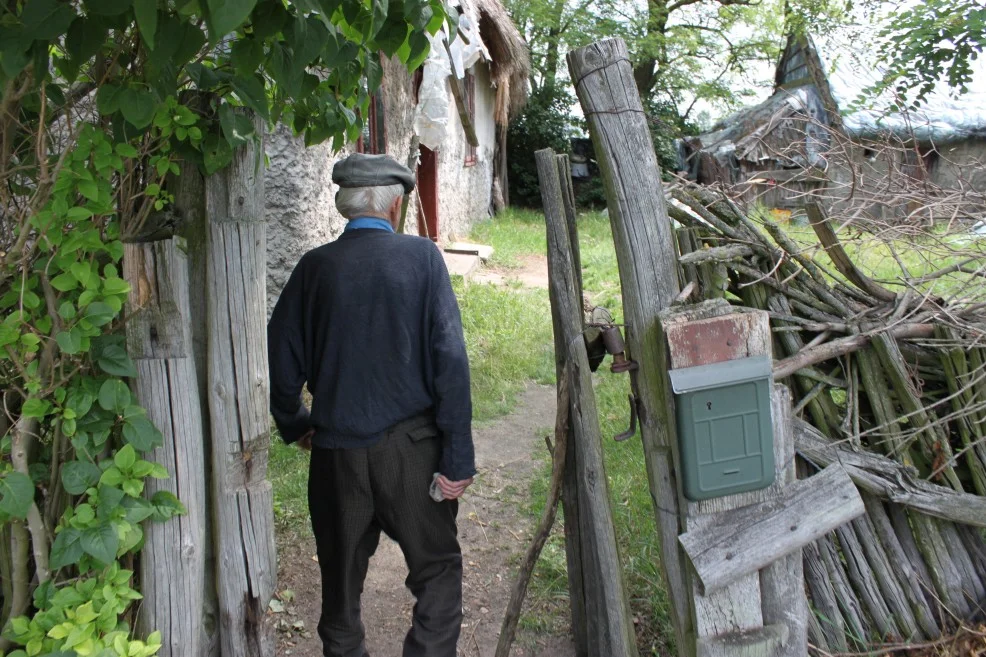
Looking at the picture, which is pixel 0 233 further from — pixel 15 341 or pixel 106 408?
pixel 106 408

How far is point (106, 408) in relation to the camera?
81.5 inches

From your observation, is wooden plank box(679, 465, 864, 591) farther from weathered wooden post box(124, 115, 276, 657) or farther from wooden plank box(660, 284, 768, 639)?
weathered wooden post box(124, 115, 276, 657)

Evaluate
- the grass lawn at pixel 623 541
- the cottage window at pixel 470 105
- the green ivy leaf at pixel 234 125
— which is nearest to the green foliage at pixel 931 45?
the grass lawn at pixel 623 541

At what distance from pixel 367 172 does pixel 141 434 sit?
3.53ft

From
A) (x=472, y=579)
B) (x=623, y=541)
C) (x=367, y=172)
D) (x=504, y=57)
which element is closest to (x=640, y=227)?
(x=367, y=172)

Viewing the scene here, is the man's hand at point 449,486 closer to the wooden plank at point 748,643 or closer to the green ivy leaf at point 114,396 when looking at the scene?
the wooden plank at point 748,643

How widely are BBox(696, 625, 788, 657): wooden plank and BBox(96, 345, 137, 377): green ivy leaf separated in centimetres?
168

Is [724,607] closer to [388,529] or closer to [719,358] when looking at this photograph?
[719,358]

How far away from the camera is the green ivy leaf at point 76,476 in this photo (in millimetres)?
2023

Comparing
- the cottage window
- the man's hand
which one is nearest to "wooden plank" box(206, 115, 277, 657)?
the man's hand

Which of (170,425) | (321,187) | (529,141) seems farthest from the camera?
(529,141)

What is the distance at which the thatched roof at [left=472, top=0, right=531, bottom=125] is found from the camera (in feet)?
42.0

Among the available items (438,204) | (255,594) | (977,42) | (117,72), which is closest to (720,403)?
(255,594)

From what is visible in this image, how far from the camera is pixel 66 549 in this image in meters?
1.99
